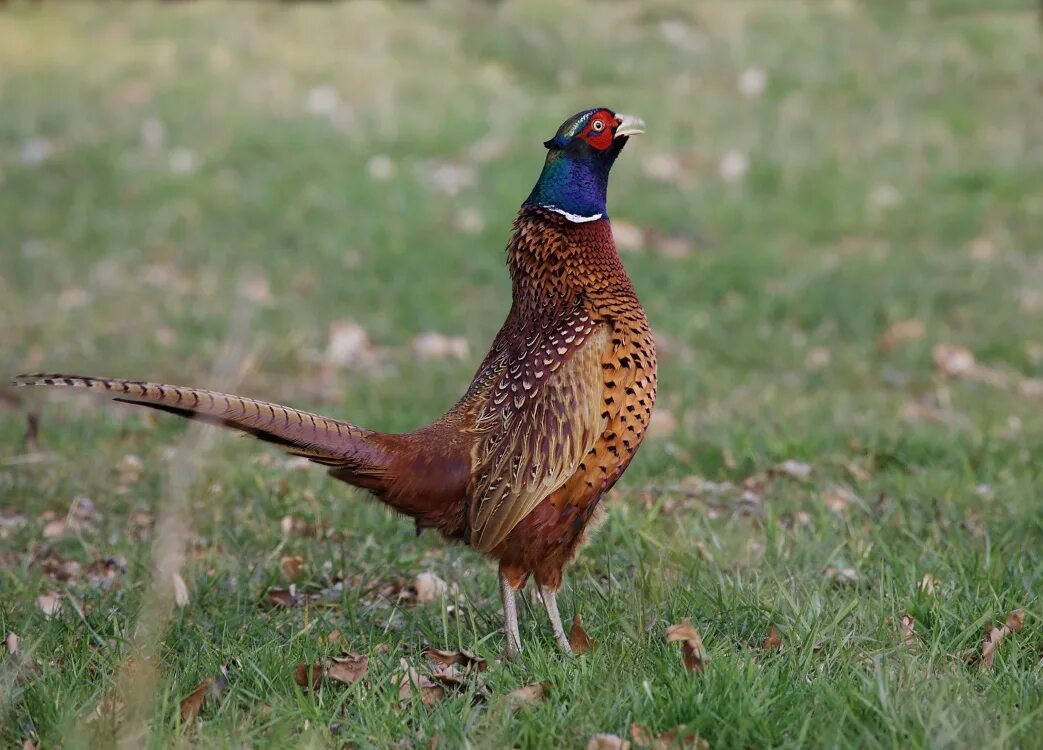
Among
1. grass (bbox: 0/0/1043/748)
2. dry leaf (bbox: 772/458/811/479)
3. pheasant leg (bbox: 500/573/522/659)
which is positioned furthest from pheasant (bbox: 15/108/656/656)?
dry leaf (bbox: 772/458/811/479)

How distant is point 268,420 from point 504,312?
4.40 meters

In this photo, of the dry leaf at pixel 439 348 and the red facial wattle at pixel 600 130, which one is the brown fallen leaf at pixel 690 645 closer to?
the red facial wattle at pixel 600 130

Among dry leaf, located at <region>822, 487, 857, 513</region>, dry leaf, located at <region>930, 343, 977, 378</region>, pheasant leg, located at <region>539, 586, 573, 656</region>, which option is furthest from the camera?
dry leaf, located at <region>930, 343, 977, 378</region>

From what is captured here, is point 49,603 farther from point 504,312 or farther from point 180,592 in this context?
point 504,312

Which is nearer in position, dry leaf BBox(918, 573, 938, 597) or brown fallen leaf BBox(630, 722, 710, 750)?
brown fallen leaf BBox(630, 722, 710, 750)

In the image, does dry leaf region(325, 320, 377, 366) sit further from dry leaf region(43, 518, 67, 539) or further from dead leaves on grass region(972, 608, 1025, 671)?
dead leaves on grass region(972, 608, 1025, 671)

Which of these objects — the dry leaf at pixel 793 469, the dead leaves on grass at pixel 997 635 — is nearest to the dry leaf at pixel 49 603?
the dead leaves on grass at pixel 997 635

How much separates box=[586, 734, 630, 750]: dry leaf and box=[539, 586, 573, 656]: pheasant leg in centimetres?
60

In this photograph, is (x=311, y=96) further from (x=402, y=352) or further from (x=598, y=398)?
(x=598, y=398)

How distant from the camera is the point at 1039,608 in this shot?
316 cm

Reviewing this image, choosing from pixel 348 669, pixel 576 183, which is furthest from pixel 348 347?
pixel 348 669

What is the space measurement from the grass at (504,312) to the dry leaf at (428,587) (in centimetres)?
11

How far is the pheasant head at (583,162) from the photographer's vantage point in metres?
3.33

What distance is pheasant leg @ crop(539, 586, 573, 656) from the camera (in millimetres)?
3123
